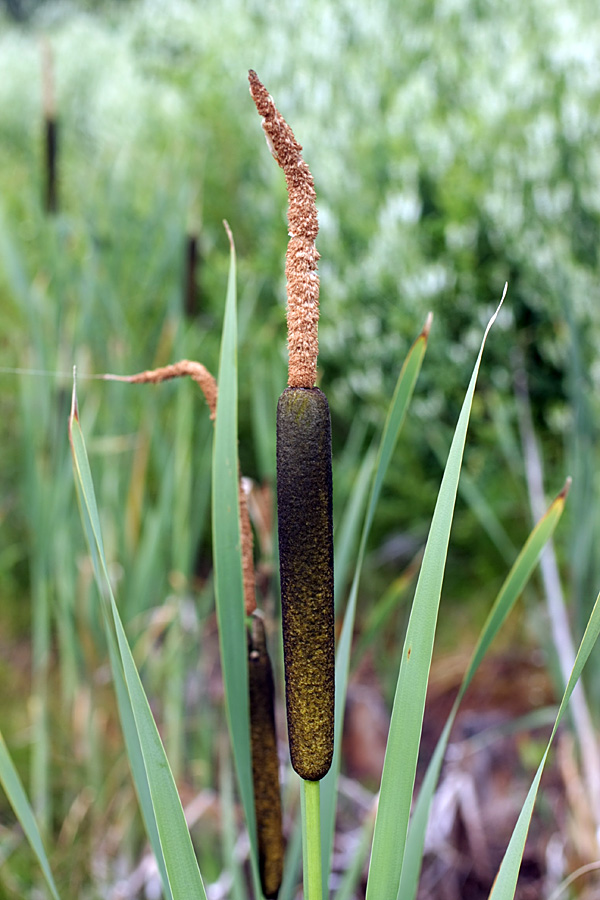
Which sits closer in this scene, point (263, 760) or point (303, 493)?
point (303, 493)

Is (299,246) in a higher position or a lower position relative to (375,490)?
higher

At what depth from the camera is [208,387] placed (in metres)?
0.50

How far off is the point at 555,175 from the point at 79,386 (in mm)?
1361

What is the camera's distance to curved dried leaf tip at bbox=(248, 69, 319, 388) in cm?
36

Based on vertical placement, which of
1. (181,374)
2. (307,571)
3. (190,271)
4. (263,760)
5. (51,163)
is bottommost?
(263,760)

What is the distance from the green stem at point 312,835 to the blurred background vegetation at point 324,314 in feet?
1.31

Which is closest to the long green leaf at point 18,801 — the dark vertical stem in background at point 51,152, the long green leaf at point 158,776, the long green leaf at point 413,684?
the long green leaf at point 158,776

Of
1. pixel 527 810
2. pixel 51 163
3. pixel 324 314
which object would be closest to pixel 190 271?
pixel 51 163

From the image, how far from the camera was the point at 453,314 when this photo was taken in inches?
78.0

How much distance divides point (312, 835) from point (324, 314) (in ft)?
5.88

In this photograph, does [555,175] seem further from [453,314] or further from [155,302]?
[155,302]

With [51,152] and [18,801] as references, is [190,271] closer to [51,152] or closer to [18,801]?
[51,152]

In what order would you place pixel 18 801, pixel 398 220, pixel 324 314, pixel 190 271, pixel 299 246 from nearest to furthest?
pixel 299 246 < pixel 18 801 < pixel 190 271 < pixel 398 220 < pixel 324 314

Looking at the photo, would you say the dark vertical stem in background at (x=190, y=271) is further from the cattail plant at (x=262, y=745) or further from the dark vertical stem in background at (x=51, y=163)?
the cattail plant at (x=262, y=745)
